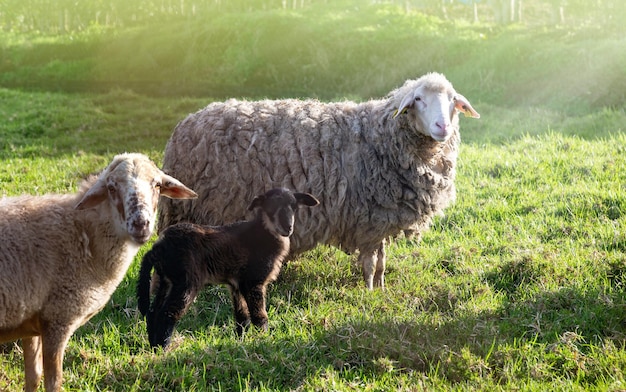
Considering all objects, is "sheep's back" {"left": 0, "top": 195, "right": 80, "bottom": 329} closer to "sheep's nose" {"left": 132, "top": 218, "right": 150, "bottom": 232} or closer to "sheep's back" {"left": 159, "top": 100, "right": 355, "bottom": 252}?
"sheep's nose" {"left": 132, "top": 218, "right": 150, "bottom": 232}

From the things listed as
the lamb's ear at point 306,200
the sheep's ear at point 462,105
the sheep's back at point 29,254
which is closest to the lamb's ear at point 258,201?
the lamb's ear at point 306,200

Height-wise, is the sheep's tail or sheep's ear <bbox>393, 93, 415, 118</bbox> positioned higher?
sheep's ear <bbox>393, 93, 415, 118</bbox>

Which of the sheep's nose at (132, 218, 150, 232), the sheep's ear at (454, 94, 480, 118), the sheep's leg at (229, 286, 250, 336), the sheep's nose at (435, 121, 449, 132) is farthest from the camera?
the sheep's ear at (454, 94, 480, 118)

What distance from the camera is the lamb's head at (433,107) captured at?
18.8 ft

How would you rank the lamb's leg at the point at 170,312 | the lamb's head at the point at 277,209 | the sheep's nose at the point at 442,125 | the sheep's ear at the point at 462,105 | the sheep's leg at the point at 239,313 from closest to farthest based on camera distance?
the lamb's leg at the point at 170,312 → the lamb's head at the point at 277,209 → the sheep's leg at the point at 239,313 → the sheep's nose at the point at 442,125 → the sheep's ear at the point at 462,105

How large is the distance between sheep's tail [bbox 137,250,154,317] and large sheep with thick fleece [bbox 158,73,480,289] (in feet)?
5.96

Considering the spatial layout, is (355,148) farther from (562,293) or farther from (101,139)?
(101,139)

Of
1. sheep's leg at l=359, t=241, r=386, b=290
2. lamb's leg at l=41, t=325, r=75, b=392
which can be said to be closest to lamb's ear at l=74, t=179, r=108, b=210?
lamb's leg at l=41, t=325, r=75, b=392

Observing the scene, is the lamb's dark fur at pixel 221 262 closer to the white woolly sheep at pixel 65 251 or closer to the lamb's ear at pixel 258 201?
the lamb's ear at pixel 258 201

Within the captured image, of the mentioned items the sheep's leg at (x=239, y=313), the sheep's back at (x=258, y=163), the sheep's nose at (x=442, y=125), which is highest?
the sheep's nose at (x=442, y=125)

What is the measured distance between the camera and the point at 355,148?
6.39 m

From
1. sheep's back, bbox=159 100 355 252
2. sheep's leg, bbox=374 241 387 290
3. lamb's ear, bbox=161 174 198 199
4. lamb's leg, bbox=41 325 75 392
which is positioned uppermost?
lamb's ear, bbox=161 174 198 199

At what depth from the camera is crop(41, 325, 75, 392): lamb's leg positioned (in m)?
3.81

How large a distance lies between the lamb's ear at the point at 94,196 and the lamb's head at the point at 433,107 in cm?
287
